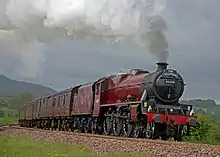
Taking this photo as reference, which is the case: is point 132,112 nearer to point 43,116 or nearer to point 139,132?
point 139,132

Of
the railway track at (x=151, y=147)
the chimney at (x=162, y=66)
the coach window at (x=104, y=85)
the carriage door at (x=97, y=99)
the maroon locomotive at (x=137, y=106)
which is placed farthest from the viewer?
the coach window at (x=104, y=85)

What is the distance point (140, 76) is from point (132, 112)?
287 cm

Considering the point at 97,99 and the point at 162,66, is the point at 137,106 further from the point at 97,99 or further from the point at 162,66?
the point at 97,99

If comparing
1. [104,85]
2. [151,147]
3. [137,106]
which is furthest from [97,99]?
[151,147]

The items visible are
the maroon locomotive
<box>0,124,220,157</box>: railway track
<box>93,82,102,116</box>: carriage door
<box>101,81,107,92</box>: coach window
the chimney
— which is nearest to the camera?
<box>0,124,220,157</box>: railway track

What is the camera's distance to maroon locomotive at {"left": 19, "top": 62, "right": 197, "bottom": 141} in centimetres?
2280

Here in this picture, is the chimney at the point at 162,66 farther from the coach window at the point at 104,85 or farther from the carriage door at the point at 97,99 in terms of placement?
the carriage door at the point at 97,99

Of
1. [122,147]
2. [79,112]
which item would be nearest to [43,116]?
[79,112]

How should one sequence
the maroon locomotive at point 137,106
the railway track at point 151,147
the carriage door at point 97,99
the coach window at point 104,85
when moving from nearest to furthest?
the railway track at point 151,147 < the maroon locomotive at point 137,106 < the carriage door at point 97,99 < the coach window at point 104,85

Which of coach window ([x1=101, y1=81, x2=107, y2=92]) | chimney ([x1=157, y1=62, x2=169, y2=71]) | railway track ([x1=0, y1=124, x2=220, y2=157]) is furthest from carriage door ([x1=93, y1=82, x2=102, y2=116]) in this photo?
railway track ([x1=0, y1=124, x2=220, y2=157])

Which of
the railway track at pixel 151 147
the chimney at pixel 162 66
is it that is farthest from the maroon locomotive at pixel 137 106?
the railway track at pixel 151 147

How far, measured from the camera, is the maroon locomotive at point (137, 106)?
2280 cm

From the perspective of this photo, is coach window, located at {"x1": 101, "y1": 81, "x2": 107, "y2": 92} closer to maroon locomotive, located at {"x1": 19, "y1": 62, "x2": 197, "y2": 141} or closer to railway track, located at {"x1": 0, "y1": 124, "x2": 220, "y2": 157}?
maroon locomotive, located at {"x1": 19, "y1": 62, "x2": 197, "y2": 141}

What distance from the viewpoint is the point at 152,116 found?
73.0 feet
